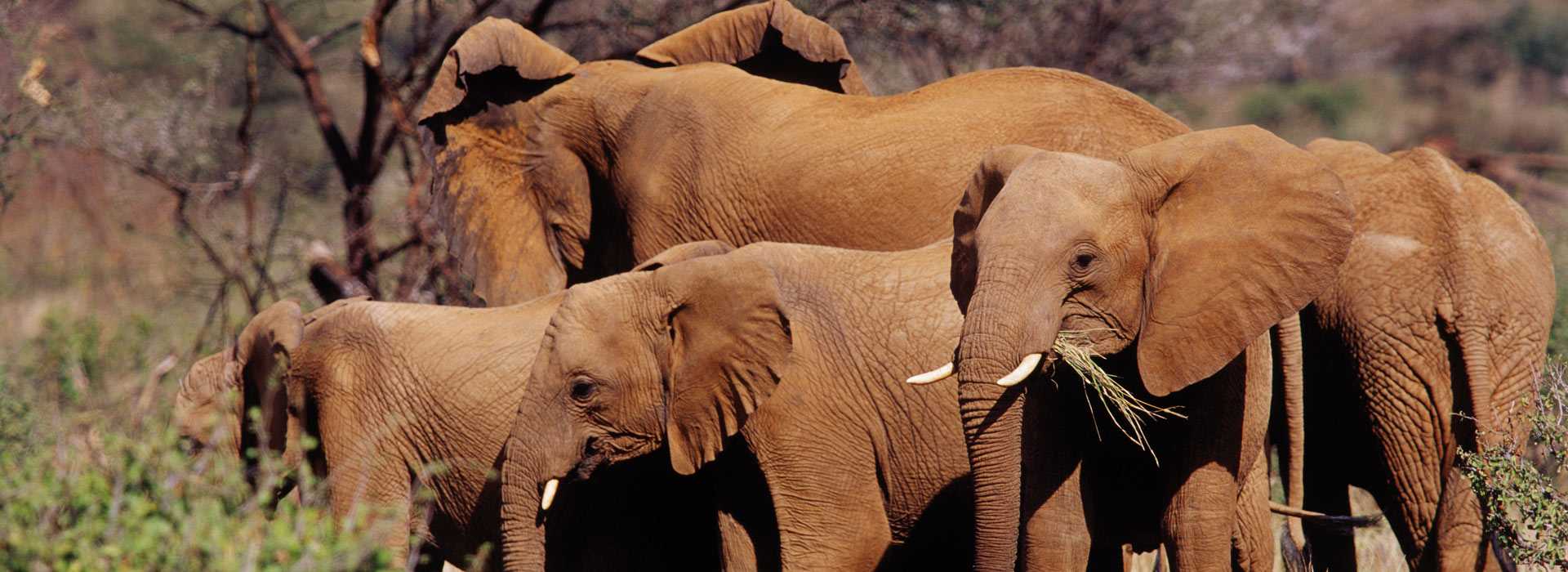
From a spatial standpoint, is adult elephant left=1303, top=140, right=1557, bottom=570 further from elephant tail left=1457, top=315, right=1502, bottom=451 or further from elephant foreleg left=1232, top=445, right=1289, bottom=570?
elephant foreleg left=1232, top=445, right=1289, bottom=570

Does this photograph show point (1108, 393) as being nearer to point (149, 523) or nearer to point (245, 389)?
point (149, 523)

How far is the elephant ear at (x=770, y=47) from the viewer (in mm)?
7578

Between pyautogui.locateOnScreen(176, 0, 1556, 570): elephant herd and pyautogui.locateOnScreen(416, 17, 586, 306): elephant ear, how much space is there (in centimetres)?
1

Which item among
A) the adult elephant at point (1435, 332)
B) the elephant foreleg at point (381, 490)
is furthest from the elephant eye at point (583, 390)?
the adult elephant at point (1435, 332)

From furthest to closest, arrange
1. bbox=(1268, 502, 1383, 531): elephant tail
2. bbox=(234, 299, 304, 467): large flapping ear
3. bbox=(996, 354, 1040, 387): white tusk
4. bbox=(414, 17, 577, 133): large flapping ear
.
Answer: bbox=(414, 17, 577, 133): large flapping ear, bbox=(234, 299, 304, 467): large flapping ear, bbox=(1268, 502, 1383, 531): elephant tail, bbox=(996, 354, 1040, 387): white tusk

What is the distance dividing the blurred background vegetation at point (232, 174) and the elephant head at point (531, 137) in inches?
55.0

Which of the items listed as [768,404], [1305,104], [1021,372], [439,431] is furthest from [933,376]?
[1305,104]

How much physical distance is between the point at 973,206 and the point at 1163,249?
55 cm

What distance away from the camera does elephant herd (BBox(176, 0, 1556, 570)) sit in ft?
15.9

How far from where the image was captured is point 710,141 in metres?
7.06

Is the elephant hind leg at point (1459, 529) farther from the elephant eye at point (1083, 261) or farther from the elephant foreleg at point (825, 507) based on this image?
the elephant eye at point (1083, 261)

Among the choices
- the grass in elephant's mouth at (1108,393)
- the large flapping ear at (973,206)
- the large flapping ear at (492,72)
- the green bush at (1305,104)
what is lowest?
the grass in elephant's mouth at (1108,393)

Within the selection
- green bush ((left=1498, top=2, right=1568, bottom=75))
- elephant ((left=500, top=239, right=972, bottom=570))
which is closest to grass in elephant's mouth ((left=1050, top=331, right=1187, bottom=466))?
elephant ((left=500, top=239, right=972, bottom=570))

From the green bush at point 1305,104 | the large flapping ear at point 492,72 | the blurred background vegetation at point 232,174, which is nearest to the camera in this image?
the blurred background vegetation at point 232,174
